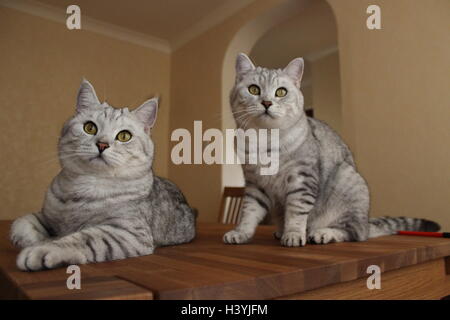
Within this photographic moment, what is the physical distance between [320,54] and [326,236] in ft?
14.2

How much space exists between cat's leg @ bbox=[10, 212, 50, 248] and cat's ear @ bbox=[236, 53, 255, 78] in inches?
28.0

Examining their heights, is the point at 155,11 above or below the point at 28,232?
above

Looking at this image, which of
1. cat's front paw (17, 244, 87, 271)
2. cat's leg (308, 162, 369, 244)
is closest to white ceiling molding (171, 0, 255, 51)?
cat's leg (308, 162, 369, 244)

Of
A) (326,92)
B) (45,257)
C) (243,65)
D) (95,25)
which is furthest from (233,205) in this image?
(326,92)

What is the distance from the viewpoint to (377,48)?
2.12 m

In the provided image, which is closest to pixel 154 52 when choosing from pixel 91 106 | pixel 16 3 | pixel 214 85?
pixel 214 85

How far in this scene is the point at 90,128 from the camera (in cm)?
76

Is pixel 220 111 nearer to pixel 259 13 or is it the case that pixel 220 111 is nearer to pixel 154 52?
pixel 259 13

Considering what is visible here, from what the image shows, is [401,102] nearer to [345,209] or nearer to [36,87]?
[345,209]

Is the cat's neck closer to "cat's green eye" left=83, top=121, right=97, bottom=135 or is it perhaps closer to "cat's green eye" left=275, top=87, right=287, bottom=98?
"cat's green eye" left=83, top=121, right=97, bottom=135

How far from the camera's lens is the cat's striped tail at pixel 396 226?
113 centimetres

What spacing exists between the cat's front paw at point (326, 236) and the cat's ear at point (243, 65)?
0.54 m
